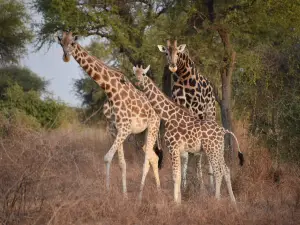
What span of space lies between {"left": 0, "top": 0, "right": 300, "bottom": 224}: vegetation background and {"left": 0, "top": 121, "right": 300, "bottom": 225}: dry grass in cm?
2

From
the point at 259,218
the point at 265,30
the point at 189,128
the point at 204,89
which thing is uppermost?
the point at 265,30

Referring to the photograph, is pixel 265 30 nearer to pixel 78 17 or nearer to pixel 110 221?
pixel 78 17

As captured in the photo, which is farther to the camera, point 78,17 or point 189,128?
point 78,17

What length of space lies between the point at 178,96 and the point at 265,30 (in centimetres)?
438

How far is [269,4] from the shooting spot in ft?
41.1

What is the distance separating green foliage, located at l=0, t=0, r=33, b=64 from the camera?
2048cm

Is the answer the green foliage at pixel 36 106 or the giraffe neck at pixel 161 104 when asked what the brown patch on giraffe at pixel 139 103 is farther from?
the green foliage at pixel 36 106

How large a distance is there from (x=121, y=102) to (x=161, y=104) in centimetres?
85

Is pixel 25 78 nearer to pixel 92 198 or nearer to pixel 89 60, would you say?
pixel 89 60

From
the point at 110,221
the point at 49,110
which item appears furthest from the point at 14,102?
the point at 110,221

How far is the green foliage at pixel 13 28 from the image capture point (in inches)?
806

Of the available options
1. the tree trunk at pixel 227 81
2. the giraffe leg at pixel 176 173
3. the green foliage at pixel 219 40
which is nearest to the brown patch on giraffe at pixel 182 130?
the giraffe leg at pixel 176 173

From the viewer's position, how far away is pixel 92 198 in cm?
725

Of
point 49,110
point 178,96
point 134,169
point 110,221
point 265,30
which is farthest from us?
point 49,110
